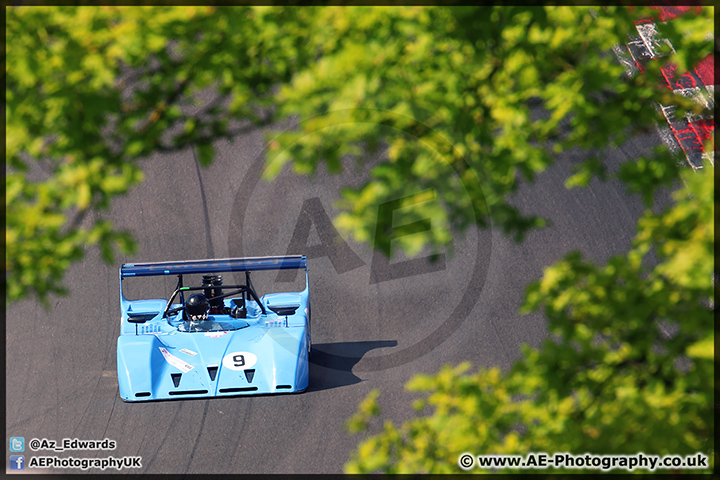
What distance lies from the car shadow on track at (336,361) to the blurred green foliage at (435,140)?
5.25m

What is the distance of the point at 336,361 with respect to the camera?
959cm

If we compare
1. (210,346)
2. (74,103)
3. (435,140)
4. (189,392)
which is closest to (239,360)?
(210,346)

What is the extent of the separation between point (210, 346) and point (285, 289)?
2797 millimetres

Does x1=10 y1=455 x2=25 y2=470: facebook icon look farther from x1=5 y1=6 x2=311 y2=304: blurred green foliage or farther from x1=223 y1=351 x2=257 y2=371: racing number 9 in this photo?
x1=5 y1=6 x2=311 y2=304: blurred green foliage

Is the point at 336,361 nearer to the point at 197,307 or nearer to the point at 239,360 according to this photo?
the point at 239,360

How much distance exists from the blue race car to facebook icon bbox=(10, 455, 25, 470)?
157 cm

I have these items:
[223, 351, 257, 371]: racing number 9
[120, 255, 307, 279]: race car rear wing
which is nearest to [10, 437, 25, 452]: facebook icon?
[120, 255, 307, 279]: race car rear wing

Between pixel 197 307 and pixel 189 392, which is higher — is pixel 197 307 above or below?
above

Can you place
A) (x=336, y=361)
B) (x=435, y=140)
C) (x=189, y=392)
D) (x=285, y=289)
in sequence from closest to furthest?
(x=435, y=140)
(x=189, y=392)
(x=336, y=361)
(x=285, y=289)

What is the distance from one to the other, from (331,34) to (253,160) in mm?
9606

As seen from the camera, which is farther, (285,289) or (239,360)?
(285,289)

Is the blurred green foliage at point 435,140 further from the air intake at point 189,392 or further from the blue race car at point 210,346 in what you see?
the air intake at point 189,392

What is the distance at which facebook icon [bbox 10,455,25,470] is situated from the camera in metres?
8.18

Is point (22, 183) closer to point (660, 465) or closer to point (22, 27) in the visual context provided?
point (22, 27)
